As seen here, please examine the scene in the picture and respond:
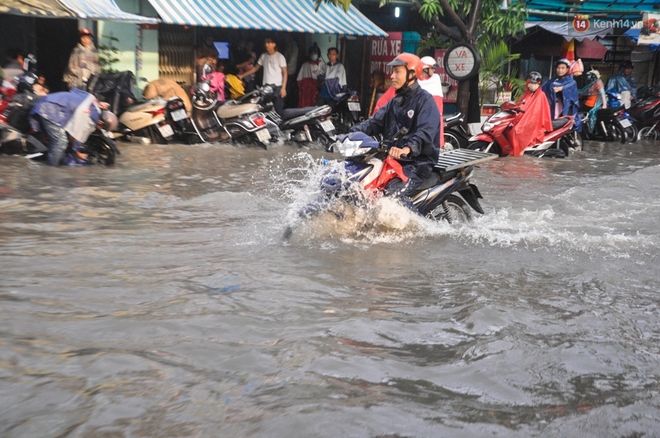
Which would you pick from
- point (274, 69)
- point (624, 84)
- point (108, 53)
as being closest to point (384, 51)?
point (274, 69)

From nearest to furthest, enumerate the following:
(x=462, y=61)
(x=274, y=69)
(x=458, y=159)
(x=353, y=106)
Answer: (x=458, y=159) → (x=462, y=61) → (x=274, y=69) → (x=353, y=106)

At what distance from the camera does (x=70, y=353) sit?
12.9 feet

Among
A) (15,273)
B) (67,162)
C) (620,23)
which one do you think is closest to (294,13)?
(67,162)

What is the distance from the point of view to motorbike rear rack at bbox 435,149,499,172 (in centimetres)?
684

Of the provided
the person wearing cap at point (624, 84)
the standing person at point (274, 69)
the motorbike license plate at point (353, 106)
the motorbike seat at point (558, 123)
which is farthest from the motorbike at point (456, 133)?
the person wearing cap at point (624, 84)

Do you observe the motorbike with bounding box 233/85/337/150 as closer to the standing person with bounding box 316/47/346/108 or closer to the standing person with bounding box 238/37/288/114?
the standing person with bounding box 238/37/288/114

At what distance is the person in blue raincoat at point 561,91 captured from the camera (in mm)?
13992

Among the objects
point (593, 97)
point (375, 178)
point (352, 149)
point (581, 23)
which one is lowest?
point (375, 178)

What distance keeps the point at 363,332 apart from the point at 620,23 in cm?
1625

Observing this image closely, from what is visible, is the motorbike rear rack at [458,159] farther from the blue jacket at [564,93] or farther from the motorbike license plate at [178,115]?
the blue jacket at [564,93]

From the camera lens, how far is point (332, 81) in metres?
15.9

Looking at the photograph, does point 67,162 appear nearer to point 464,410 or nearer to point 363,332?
point 363,332

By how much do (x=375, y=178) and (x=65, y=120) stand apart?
4.92 m

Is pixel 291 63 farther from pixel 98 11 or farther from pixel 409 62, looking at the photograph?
pixel 409 62
